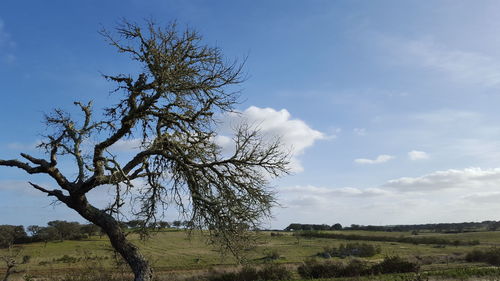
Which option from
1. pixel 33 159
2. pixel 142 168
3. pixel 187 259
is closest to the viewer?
pixel 33 159

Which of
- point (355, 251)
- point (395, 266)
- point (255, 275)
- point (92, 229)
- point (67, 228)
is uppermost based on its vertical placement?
point (67, 228)

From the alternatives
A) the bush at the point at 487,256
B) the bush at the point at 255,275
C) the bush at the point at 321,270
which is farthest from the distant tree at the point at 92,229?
the bush at the point at 487,256

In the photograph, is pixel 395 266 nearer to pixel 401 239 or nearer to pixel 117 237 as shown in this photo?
pixel 117 237

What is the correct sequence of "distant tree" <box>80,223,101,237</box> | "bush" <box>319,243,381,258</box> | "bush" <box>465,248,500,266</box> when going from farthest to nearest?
"bush" <box>319,243,381,258</box>
"bush" <box>465,248,500,266</box>
"distant tree" <box>80,223,101,237</box>

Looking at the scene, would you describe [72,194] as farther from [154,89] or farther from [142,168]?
[154,89]

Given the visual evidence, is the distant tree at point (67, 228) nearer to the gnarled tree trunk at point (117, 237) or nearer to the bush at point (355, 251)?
the bush at point (355, 251)

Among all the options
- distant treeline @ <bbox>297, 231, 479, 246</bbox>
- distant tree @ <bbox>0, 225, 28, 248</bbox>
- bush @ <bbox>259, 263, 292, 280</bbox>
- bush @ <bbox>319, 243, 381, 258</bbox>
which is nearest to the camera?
distant tree @ <bbox>0, 225, 28, 248</bbox>

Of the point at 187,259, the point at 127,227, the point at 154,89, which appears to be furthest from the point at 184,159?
the point at 187,259

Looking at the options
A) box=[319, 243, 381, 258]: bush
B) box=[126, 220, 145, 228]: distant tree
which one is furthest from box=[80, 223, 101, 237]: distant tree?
box=[319, 243, 381, 258]: bush

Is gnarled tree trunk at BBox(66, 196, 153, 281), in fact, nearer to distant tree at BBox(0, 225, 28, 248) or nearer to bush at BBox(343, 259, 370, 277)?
distant tree at BBox(0, 225, 28, 248)

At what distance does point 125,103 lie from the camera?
13.6m

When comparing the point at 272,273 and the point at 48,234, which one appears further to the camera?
the point at 48,234

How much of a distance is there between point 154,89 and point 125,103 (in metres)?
1.22

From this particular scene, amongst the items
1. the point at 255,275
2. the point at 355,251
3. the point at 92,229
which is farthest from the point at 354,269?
the point at 355,251
